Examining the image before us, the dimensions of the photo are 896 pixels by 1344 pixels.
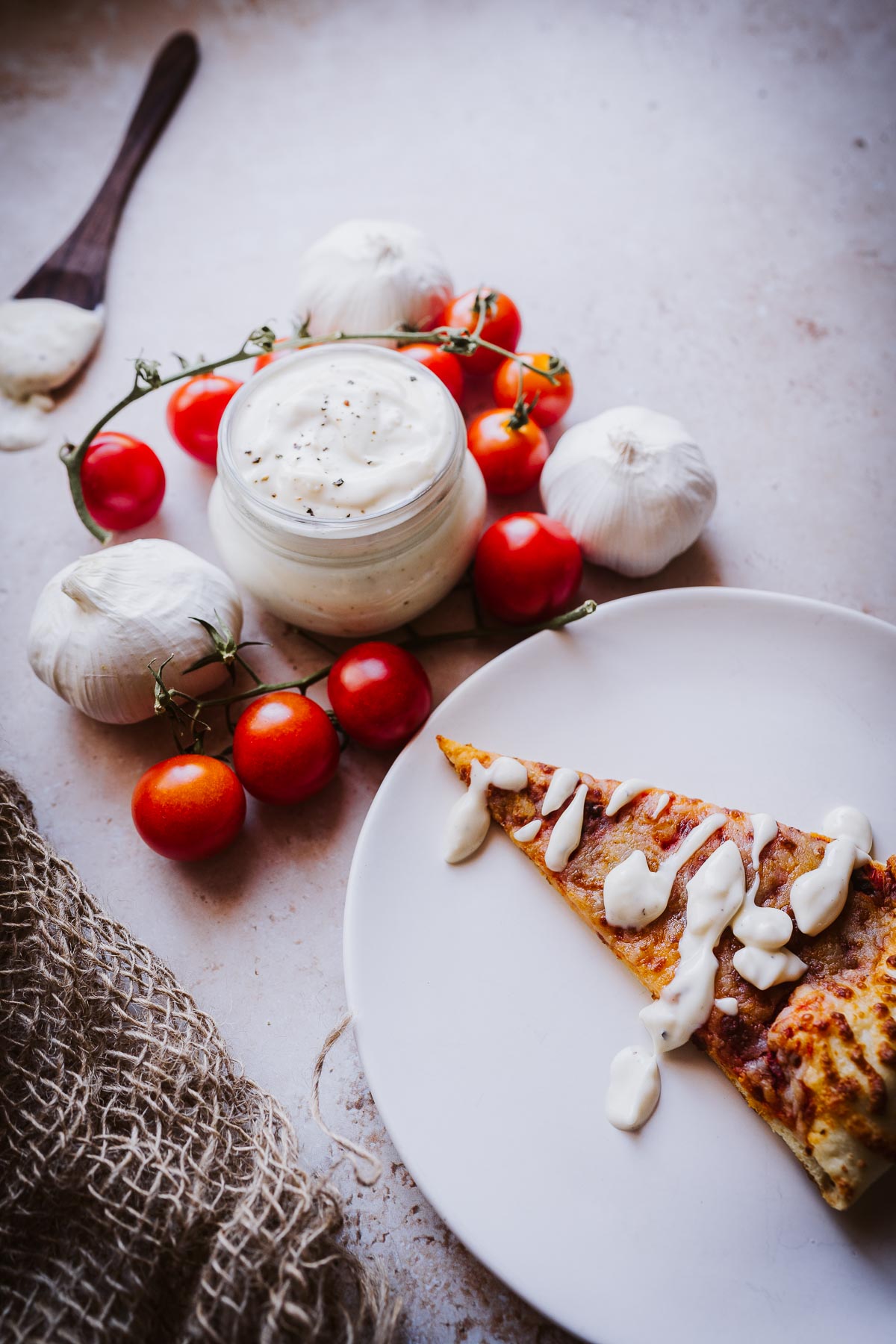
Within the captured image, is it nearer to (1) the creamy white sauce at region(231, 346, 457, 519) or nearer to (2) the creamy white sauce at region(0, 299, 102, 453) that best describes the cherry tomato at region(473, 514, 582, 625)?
(1) the creamy white sauce at region(231, 346, 457, 519)

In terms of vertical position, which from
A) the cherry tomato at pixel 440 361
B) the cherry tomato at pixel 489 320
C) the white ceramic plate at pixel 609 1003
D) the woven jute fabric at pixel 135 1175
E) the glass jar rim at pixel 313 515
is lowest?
the woven jute fabric at pixel 135 1175

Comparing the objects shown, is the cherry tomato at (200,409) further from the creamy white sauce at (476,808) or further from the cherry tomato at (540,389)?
the creamy white sauce at (476,808)

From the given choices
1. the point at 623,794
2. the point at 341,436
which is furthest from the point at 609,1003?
the point at 341,436

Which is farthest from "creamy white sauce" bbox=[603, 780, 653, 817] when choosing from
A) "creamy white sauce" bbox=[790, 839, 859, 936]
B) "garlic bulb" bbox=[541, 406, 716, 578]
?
"garlic bulb" bbox=[541, 406, 716, 578]

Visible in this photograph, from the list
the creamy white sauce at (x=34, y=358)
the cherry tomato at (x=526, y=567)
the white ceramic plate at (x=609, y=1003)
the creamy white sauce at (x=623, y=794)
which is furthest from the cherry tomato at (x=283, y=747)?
the creamy white sauce at (x=34, y=358)

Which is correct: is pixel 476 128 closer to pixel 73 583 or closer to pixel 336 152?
pixel 336 152

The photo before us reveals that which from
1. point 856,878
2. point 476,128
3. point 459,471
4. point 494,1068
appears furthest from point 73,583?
point 476,128
